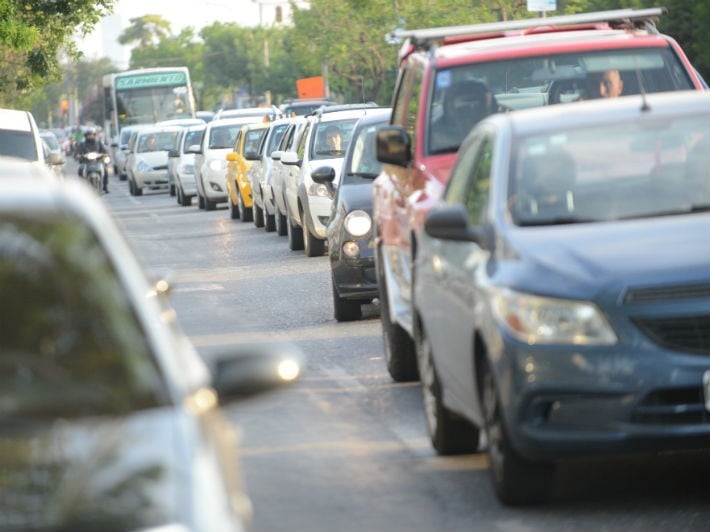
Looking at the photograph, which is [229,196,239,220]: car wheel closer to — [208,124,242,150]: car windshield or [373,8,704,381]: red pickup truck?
[208,124,242,150]: car windshield

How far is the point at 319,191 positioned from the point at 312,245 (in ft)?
3.21

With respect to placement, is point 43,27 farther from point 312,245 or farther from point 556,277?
point 556,277

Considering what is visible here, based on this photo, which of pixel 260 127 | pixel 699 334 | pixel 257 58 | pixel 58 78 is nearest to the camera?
pixel 699 334

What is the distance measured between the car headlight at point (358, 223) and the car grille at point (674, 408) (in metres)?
8.56

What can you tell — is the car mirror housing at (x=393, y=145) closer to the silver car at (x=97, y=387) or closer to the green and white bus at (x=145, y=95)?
the silver car at (x=97, y=387)

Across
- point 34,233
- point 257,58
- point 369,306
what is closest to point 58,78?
point 369,306

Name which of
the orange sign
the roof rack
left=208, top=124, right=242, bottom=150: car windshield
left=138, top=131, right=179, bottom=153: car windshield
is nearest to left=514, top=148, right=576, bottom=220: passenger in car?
the roof rack

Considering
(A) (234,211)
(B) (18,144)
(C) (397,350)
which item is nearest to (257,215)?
(A) (234,211)

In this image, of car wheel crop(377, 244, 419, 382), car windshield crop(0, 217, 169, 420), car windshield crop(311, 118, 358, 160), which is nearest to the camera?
car windshield crop(0, 217, 169, 420)

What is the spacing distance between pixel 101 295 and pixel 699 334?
3179 millimetres

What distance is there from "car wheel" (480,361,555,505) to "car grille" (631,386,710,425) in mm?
536

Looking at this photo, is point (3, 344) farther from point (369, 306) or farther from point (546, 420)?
point (369, 306)

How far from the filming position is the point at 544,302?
761 cm

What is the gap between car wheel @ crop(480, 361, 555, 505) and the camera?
25.8ft
